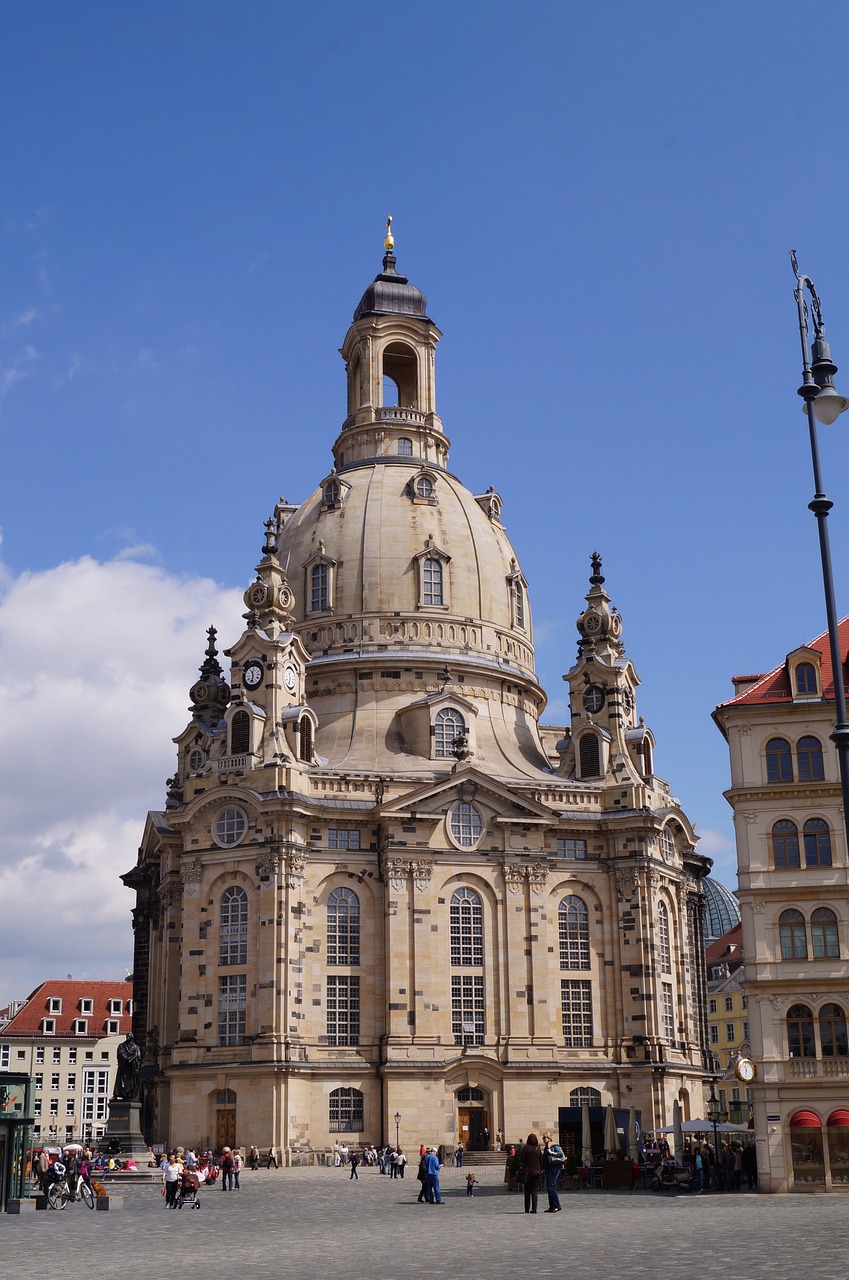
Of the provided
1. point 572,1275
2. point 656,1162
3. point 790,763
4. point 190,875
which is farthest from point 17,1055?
point 572,1275

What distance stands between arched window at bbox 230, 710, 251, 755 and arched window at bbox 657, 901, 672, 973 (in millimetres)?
23300

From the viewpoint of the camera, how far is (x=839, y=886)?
49.9 meters

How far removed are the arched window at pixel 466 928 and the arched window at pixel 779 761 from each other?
29604 mm

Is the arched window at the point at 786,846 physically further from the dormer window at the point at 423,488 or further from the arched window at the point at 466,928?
the dormer window at the point at 423,488

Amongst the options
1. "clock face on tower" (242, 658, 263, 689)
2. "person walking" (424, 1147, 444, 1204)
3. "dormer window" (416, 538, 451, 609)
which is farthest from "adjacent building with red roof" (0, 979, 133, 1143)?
"person walking" (424, 1147, 444, 1204)

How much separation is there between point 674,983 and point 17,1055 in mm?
53657

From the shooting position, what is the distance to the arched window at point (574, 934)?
262 feet

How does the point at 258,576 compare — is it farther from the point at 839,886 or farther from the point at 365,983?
the point at 839,886

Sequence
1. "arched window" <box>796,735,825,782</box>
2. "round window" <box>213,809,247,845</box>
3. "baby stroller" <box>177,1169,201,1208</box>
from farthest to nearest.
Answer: "round window" <box>213,809,247,845</box>
"arched window" <box>796,735,825,782</box>
"baby stroller" <box>177,1169,201,1208</box>

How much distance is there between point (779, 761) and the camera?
52.0 m

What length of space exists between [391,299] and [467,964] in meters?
45.2

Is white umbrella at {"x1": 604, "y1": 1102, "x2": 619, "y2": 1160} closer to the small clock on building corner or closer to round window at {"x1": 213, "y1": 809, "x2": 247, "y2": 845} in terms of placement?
the small clock on building corner

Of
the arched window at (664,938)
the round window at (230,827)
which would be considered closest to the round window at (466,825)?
the round window at (230,827)

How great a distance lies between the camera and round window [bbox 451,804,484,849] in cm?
7912
